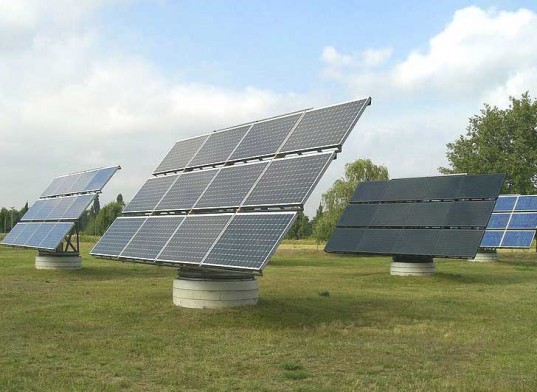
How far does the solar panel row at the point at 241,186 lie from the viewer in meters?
15.8

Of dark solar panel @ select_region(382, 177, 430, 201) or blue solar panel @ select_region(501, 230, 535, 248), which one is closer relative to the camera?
dark solar panel @ select_region(382, 177, 430, 201)

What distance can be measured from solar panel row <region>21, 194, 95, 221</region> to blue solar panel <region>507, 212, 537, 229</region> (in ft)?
108

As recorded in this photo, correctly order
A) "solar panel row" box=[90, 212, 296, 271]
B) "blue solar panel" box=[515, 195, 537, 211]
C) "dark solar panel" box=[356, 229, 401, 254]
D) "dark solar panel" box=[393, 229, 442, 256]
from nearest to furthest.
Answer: "solar panel row" box=[90, 212, 296, 271] < "dark solar panel" box=[393, 229, 442, 256] < "dark solar panel" box=[356, 229, 401, 254] < "blue solar panel" box=[515, 195, 537, 211]

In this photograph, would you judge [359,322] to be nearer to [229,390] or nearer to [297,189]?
[297,189]

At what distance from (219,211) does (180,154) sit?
6.60m

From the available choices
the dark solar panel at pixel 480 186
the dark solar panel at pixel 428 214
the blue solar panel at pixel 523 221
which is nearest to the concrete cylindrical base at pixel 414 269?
the dark solar panel at pixel 428 214

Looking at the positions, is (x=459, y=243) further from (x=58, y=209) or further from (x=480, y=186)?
(x=58, y=209)

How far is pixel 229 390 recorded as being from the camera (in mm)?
9578

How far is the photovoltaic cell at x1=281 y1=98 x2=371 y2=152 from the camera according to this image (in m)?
16.5

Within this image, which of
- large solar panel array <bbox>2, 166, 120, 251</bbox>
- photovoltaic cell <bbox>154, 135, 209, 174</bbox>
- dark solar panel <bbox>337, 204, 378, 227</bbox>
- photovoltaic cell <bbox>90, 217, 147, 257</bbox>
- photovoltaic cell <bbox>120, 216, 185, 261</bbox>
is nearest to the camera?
photovoltaic cell <bbox>120, 216, 185, 261</bbox>

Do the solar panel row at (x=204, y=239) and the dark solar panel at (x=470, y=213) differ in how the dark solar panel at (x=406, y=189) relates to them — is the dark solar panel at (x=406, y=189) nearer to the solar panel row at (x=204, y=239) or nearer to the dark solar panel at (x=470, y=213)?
the dark solar panel at (x=470, y=213)

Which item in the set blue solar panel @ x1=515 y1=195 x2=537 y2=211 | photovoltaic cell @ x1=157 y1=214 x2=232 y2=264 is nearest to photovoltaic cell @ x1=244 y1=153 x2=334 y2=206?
photovoltaic cell @ x1=157 y1=214 x2=232 y2=264

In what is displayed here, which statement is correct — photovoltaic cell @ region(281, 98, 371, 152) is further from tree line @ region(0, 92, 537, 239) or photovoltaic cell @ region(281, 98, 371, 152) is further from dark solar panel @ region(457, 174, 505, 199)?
tree line @ region(0, 92, 537, 239)

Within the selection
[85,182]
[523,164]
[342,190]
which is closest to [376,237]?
[85,182]
